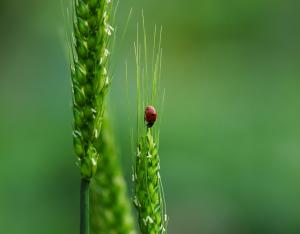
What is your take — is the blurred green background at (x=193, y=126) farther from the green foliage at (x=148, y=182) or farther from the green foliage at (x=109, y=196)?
the green foliage at (x=148, y=182)

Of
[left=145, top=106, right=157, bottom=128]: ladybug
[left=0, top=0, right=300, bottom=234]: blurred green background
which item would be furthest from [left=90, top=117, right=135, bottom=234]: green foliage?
[left=0, top=0, right=300, bottom=234]: blurred green background

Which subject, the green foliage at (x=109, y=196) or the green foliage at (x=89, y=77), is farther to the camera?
the green foliage at (x=109, y=196)

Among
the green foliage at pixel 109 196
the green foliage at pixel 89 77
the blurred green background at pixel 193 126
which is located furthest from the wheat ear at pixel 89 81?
the blurred green background at pixel 193 126

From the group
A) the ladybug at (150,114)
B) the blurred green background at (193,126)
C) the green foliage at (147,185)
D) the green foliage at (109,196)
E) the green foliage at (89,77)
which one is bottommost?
the blurred green background at (193,126)

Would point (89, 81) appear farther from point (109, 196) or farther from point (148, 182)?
point (109, 196)

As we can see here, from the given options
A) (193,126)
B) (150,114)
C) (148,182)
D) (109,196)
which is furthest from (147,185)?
(193,126)

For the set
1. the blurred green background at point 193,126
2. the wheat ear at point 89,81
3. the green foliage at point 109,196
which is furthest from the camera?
the blurred green background at point 193,126
